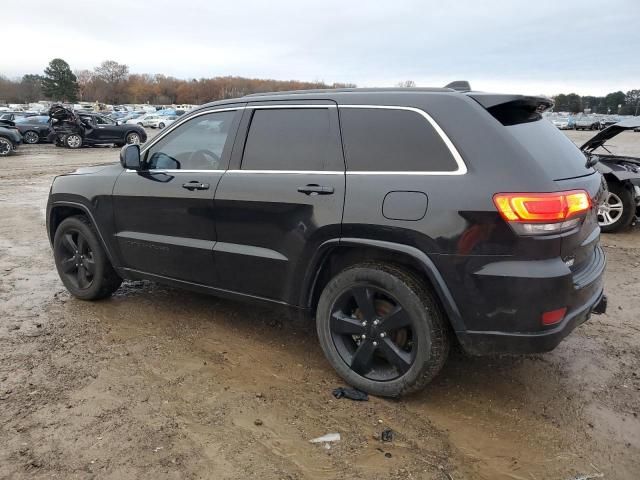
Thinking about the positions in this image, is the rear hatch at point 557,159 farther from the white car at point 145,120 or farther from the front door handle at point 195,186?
the white car at point 145,120

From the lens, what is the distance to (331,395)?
332 cm

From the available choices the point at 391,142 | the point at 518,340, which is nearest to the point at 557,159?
the point at 391,142

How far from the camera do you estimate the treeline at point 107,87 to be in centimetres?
10488

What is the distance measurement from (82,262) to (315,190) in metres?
2.73

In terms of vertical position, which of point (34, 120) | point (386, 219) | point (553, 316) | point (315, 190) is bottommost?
point (553, 316)

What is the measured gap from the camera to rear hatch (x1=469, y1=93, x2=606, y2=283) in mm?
2846

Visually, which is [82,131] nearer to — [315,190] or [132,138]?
[132,138]

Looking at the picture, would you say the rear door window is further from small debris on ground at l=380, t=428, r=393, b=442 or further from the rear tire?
the rear tire

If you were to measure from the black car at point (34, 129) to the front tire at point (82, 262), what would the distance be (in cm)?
2325

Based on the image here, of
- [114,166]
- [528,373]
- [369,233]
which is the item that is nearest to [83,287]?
[114,166]

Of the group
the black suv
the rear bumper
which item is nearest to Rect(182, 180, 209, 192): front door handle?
the black suv

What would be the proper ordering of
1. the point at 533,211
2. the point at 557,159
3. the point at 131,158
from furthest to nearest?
the point at 131,158, the point at 557,159, the point at 533,211

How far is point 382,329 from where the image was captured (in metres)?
3.17

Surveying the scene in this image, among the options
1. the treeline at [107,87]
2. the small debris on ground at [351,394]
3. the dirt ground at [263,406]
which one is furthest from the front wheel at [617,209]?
the treeline at [107,87]
